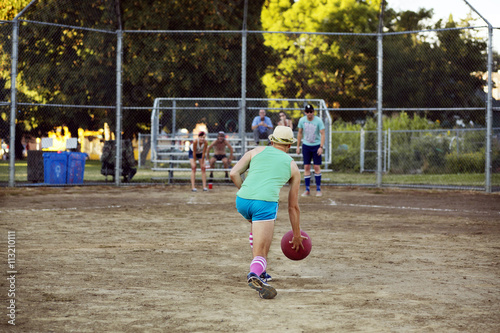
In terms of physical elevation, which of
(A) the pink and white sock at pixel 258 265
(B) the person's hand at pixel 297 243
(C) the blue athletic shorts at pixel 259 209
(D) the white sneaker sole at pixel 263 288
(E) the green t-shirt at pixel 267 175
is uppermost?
(E) the green t-shirt at pixel 267 175

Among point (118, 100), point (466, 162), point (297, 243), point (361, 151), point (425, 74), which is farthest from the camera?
point (425, 74)

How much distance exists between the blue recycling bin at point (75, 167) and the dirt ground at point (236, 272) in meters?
6.60

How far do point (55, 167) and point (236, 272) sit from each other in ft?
44.6

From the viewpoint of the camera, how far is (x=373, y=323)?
185 inches

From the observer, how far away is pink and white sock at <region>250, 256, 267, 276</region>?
555 cm

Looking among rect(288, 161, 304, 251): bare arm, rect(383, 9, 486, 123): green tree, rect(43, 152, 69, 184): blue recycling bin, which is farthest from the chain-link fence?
rect(288, 161, 304, 251): bare arm

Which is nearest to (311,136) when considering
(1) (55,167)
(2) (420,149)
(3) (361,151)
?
(1) (55,167)

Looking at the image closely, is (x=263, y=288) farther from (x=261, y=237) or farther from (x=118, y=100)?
(x=118, y=100)

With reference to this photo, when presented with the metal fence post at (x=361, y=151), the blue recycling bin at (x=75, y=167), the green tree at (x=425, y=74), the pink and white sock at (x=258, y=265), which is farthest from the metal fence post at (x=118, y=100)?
the green tree at (x=425, y=74)

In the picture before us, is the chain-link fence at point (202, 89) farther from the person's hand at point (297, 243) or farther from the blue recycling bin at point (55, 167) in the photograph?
the person's hand at point (297, 243)

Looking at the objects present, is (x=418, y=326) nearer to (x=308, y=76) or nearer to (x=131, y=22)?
(x=131, y=22)

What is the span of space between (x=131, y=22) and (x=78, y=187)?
35.7ft

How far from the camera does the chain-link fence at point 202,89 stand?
72.8 feet

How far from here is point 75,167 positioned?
19.5 metres
